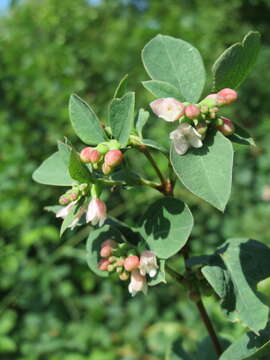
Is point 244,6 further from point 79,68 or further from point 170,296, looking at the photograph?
point 170,296

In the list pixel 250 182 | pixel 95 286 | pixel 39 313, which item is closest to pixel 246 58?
pixel 39 313

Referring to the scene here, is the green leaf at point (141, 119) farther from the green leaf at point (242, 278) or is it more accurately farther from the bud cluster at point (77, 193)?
the green leaf at point (242, 278)

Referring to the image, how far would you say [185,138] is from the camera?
657 mm

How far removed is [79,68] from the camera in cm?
284

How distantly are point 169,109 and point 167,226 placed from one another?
183 millimetres

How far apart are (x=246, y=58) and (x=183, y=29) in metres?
2.76

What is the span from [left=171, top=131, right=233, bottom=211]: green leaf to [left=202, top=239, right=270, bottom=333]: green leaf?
0.54ft

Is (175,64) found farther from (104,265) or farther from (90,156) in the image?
(104,265)

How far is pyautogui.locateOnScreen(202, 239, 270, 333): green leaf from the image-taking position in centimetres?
70

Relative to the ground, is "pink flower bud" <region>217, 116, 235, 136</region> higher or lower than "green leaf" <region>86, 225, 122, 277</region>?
higher

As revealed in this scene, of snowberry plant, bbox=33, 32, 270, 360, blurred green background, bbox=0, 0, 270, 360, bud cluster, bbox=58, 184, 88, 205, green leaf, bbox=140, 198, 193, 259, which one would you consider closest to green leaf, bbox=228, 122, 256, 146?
snowberry plant, bbox=33, 32, 270, 360

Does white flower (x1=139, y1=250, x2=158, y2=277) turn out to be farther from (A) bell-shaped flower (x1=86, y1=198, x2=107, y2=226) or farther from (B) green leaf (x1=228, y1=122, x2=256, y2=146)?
(B) green leaf (x1=228, y1=122, x2=256, y2=146)

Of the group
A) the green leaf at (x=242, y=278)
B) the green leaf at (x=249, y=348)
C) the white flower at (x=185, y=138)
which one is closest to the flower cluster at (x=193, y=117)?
the white flower at (x=185, y=138)

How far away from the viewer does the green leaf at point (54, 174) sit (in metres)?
0.75
